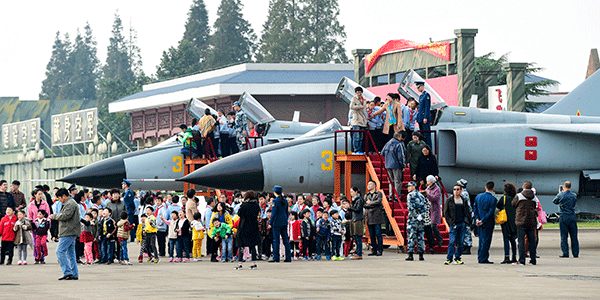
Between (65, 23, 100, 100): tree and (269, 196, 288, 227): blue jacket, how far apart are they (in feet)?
480

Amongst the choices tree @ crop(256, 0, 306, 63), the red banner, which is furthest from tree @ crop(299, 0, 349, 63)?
the red banner

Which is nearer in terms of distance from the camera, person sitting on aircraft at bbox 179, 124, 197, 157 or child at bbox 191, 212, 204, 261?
child at bbox 191, 212, 204, 261

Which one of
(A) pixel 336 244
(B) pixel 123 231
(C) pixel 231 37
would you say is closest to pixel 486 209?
(A) pixel 336 244

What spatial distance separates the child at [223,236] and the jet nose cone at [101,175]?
25.4ft

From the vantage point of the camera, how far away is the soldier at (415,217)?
1545cm

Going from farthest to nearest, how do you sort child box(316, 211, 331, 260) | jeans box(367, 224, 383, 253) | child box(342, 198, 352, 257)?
jeans box(367, 224, 383, 253)
child box(342, 198, 352, 257)
child box(316, 211, 331, 260)

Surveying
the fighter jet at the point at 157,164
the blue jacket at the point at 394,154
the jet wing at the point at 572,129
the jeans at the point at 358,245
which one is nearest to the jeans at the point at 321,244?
the jeans at the point at 358,245

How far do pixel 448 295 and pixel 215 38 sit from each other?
321 ft

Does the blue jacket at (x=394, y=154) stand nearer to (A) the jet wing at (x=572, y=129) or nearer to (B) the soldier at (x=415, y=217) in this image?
(B) the soldier at (x=415, y=217)

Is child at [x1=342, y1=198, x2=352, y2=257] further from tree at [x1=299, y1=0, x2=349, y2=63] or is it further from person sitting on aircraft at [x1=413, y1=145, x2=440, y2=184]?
tree at [x1=299, y1=0, x2=349, y2=63]

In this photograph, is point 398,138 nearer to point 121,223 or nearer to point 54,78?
point 121,223

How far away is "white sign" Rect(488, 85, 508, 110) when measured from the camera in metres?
32.7

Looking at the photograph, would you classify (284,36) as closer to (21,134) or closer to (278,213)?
(21,134)

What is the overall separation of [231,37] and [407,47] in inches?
2801
